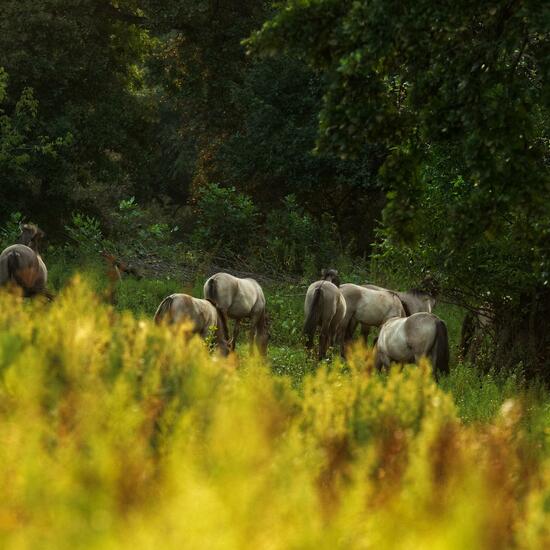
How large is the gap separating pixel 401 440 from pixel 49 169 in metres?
29.1

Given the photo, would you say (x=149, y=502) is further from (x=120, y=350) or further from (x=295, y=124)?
(x=295, y=124)

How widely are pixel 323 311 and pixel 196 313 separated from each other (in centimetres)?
418

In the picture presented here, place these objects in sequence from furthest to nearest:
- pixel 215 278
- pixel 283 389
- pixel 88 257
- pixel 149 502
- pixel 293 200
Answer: pixel 293 200 < pixel 88 257 < pixel 215 278 < pixel 283 389 < pixel 149 502

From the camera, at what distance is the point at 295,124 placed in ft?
111

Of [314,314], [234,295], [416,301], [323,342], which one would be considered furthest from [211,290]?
[416,301]

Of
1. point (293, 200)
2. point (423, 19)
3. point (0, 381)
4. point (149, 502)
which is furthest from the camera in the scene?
point (293, 200)

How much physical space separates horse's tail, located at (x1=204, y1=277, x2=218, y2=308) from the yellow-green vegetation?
11900 millimetres

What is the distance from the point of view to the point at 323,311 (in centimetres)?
1941

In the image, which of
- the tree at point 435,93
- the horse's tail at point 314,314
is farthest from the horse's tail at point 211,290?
the tree at point 435,93

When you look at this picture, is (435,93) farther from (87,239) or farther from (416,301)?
(87,239)

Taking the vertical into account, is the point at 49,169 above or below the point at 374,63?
below

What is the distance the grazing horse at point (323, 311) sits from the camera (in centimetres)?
1889

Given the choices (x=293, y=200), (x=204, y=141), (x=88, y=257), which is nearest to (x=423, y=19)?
(x=88, y=257)

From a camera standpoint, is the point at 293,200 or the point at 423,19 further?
the point at 293,200
